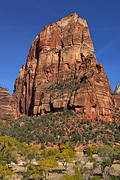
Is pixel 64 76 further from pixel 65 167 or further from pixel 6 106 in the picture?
pixel 65 167

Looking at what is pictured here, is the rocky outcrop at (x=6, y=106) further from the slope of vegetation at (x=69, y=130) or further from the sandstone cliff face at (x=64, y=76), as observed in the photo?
the slope of vegetation at (x=69, y=130)

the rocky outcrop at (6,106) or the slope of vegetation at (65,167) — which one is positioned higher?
the rocky outcrop at (6,106)

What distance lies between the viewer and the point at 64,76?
71.4 meters

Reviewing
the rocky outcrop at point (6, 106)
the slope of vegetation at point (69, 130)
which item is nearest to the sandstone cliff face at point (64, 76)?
the rocky outcrop at point (6, 106)

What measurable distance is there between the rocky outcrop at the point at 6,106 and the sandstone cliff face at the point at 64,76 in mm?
3121

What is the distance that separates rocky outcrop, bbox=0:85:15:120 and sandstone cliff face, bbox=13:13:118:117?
10.2 ft

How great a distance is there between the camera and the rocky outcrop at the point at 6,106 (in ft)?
260

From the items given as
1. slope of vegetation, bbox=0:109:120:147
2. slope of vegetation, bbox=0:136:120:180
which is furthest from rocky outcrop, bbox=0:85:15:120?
slope of vegetation, bbox=0:136:120:180

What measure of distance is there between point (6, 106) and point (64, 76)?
31546 mm

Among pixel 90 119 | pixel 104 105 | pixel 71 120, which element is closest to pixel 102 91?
pixel 104 105

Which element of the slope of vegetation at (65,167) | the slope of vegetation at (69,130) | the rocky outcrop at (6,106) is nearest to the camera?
the slope of vegetation at (65,167)

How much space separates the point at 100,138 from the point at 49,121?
17.9 meters

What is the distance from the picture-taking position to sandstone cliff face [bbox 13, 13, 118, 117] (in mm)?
58094

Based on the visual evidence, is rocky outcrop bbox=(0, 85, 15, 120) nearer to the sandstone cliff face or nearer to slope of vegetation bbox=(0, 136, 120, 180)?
the sandstone cliff face
